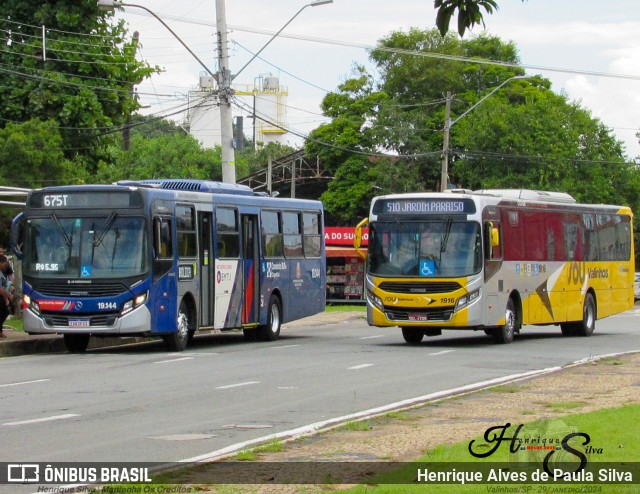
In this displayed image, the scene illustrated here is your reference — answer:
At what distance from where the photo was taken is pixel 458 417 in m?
13.6

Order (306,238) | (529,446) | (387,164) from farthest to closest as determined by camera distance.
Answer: (387,164)
(306,238)
(529,446)

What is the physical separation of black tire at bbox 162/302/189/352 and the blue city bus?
0.02 metres

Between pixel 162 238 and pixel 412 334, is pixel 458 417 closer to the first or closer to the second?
pixel 162 238

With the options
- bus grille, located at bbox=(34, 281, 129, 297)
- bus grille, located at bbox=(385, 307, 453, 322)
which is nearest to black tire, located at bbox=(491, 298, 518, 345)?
bus grille, located at bbox=(385, 307, 453, 322)

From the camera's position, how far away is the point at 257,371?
19.6 m

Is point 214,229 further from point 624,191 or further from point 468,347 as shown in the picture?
point 624,191

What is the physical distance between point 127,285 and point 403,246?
5.98 m

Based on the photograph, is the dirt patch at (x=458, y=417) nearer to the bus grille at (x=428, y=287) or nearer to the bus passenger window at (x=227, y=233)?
the bus grille at (x=428, y=287)

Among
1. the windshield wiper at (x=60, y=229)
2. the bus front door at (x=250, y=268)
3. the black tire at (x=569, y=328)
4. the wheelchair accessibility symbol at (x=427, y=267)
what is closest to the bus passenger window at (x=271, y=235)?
the bus front door at (x=250, y=268)

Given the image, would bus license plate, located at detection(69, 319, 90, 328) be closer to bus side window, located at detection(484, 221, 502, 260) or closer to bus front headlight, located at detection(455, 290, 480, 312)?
bus front headlight, located at detection(455, 290, 480, 312)

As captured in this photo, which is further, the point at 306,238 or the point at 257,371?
the point at 306,238

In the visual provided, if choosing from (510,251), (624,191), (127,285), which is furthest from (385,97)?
(127,285)

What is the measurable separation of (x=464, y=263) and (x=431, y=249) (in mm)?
711

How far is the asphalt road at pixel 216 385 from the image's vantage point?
11845 mm
